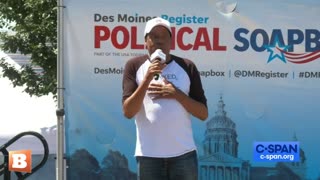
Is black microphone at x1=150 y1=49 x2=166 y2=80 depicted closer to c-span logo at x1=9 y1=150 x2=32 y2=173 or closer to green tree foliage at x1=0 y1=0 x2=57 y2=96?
c-span logo at x1=9 y1=150 x2=32 y2=173

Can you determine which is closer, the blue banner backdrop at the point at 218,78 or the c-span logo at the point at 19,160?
the c-span logo at the point at 19,160

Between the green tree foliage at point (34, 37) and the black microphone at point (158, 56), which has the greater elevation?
the green tree foliage at point (34, 37)

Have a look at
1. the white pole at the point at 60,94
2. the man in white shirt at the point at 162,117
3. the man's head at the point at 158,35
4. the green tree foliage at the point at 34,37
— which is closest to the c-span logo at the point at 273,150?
the man in white shirt at the point at 162,117

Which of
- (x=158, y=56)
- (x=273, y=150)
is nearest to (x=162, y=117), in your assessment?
(x=158, y=56)

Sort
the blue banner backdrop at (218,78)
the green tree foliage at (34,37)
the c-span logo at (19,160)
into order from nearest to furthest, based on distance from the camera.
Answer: the c-span logo at (19,160)
the blue banner backdrop at (218,78)
the green tree foliage at (34,37)

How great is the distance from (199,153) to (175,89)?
4.66 ft

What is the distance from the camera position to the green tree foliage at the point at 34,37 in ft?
20.2

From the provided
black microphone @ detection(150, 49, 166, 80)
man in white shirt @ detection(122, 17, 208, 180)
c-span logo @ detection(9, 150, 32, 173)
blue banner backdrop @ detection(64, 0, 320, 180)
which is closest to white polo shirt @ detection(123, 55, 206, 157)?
man in white shirt @ detection(122, 17, 208, 180)

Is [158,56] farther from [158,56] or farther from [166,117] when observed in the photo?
[166,117]

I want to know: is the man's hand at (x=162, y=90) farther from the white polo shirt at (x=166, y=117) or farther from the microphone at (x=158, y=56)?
the microphone at (x=158, y=56)

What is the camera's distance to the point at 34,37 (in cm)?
622

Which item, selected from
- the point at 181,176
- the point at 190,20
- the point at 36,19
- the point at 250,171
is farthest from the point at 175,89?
the point at 36,19

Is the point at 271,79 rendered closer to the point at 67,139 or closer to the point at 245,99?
the point at 245,99

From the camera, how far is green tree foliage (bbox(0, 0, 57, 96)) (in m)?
6.15
